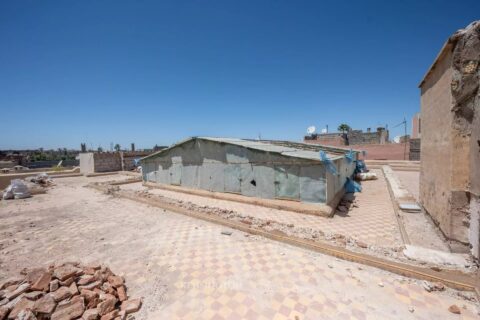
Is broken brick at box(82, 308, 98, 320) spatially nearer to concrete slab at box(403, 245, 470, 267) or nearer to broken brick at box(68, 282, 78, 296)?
broken brick at box(68, 282, 78, 296)

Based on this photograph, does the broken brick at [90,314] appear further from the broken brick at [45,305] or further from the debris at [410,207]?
the debris at [410,207]

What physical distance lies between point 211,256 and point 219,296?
1518 mm

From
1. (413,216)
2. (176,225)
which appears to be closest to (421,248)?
(413,216)

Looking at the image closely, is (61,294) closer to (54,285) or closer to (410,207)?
(54,285)

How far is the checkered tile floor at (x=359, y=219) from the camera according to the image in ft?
20.8

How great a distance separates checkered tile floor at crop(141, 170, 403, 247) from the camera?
6336mm

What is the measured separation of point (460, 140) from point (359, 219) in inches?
175

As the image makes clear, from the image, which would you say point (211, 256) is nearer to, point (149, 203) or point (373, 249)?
point (373, 249)

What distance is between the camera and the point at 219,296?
383cm

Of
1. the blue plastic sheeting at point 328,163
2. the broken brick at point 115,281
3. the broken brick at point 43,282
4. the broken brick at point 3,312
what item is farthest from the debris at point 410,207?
the broken brick at point 3,312

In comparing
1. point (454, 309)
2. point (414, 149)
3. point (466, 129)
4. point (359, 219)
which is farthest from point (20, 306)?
point (414, 149)

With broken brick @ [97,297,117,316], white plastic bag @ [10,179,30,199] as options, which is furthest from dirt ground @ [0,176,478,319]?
white plastic bag @ [10,179,30,199]

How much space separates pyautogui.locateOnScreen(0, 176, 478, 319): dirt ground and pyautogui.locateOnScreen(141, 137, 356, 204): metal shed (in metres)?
3.50

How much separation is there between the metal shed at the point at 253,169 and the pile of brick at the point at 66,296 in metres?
6.93
